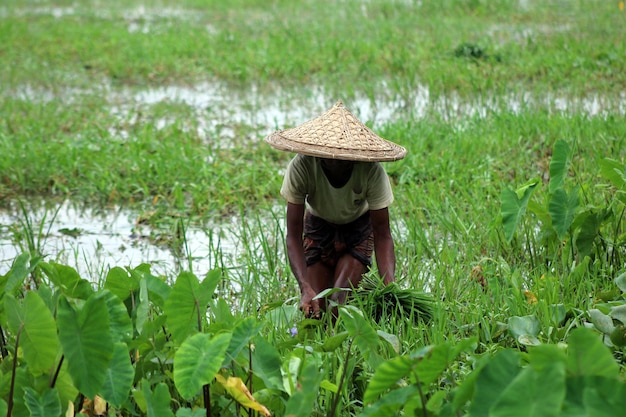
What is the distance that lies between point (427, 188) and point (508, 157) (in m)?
0.58

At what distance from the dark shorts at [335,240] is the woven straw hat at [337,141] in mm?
416

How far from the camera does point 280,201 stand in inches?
168

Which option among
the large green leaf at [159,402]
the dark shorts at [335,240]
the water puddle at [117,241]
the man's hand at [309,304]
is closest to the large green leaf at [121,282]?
the large green leaf at [159,402]

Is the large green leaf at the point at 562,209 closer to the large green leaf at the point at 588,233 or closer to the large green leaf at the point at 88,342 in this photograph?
the large green leaf at the point at 588,233

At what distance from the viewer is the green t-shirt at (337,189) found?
2.71 metres

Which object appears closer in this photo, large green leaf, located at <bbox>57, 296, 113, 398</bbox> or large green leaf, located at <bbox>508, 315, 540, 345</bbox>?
large green leaf, located at <bbox>57, 296, 113, 398</bbox>

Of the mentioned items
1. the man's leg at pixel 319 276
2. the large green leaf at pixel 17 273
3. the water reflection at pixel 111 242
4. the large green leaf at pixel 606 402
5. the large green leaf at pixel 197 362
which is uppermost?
the large green leaf at pixel 17 273

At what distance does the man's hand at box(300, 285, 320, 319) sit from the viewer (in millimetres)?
2650

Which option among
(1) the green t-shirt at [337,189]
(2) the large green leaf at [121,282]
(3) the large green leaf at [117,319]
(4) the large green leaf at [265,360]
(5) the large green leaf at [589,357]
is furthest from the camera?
(1) the green t-shirt at [337,189]

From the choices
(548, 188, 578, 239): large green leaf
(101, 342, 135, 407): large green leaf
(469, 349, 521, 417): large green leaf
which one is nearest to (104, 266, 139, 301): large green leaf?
(101, 342, 135, 407): large green leaf

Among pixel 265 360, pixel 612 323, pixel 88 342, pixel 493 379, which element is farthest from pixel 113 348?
pixel 612 323

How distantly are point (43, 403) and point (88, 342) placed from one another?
0.16 m

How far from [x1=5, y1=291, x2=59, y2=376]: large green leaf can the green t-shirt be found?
1.15m

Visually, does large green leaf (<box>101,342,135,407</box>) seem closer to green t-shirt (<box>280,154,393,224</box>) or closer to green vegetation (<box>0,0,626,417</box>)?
green vegetation (<box>0,0,626,417</box>)
